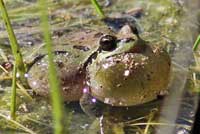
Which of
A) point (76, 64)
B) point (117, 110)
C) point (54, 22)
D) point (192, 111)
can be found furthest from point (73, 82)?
point (54, 22)

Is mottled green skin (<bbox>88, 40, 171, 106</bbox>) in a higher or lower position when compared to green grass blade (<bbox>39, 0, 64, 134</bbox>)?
lower

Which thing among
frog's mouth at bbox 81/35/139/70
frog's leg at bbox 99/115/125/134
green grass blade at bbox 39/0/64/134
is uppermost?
green grass blade at bbox 39/0/64/134

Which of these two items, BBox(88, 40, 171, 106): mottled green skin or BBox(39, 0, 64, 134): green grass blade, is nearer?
BBox(39, 0, 64, 134): green grass blade

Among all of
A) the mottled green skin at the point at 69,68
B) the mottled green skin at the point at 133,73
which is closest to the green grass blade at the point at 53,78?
the mottled green skin at the point at 133,73

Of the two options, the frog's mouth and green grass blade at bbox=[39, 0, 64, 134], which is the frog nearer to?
the frog's mouth

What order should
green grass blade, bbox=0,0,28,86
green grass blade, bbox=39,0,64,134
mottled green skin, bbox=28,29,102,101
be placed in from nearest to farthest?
green grass blade, bbox=39,0,64,134 < green grass blade, bbox=0,0,28,86 < mottled green skin, bbox=28,29,102,101

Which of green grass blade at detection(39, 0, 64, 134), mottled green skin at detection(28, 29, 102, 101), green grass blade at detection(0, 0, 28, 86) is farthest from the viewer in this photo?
mottled green skin at detection(28, 29, 102, 101)

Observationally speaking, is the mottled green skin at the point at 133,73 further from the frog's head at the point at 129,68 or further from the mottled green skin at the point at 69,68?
the mottled green skin at the point at 69,68

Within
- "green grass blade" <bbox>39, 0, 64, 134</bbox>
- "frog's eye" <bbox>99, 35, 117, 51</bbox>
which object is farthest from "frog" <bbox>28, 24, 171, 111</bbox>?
"green grass blade" <bbox>39, 0, 64, 134</bbox>
